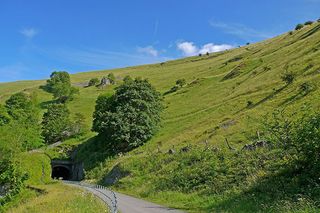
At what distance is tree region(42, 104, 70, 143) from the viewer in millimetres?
108250

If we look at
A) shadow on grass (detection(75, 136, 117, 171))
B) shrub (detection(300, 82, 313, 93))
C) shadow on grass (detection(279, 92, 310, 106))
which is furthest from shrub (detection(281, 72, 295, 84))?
shadow on grass (detection(75, 136, 117, 171))

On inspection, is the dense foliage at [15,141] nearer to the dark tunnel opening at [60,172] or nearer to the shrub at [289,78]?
the dark tunnel opening at [60,172]

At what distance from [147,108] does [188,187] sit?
42.3 metres

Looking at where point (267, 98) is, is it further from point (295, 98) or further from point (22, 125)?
point (22, 125)

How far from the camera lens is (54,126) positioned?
10950 cm

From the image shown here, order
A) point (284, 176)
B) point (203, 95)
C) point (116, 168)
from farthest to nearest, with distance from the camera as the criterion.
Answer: point (203, 95), point (116, 168), point (284, 176)

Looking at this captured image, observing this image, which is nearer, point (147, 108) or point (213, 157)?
point (213, 157)

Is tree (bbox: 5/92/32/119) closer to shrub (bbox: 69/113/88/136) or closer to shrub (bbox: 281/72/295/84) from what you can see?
shrub (bbox: 69/113/88/136)

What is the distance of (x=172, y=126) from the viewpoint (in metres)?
79.2

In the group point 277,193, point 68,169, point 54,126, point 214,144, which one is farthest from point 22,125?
point 277,193

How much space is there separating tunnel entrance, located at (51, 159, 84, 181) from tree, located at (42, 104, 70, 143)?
34.8 ft

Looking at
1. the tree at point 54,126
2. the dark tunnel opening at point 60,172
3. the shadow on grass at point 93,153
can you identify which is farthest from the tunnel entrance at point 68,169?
the tree at point 54,126

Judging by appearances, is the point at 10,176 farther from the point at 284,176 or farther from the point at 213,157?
the point at 284,176

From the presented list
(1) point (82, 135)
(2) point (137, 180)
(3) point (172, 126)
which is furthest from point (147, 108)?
(1) point (82, 135)
